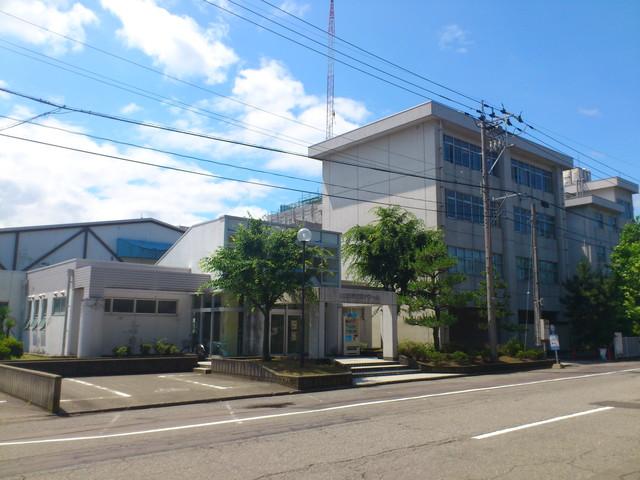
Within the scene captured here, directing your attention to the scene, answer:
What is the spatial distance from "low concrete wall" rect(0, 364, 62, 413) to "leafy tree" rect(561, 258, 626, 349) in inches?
1444

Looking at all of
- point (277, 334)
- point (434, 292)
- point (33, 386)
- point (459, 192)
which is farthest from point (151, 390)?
point (459, 192)

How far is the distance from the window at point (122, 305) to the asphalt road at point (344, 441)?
42.1 feet

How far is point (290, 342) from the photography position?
87.9 feet

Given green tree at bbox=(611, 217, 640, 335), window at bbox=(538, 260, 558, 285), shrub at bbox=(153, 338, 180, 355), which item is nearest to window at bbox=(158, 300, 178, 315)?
shrub at bbox=(153, 338, 180, 355)

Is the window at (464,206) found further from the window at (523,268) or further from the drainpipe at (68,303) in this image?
the drainpipe at (68,303)

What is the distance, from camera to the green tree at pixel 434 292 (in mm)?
27562

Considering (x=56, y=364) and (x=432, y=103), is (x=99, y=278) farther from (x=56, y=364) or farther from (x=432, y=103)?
(x=432, y=103)

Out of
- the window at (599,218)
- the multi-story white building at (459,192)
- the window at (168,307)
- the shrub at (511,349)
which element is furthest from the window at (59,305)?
the window at (599,218)

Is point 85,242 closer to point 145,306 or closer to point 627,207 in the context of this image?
point 145,306

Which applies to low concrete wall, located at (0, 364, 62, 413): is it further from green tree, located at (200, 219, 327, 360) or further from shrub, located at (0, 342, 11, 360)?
green tree, located at (200, 219, 327, 360)

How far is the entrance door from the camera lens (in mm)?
26375

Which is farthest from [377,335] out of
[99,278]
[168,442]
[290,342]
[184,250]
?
[168,442]

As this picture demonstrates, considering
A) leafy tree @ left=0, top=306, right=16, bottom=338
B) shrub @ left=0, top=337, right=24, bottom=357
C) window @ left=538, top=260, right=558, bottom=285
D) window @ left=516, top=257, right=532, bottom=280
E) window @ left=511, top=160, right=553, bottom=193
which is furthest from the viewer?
window @ left=538, top=260, right=558, bottom=285

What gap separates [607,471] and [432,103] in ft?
104
